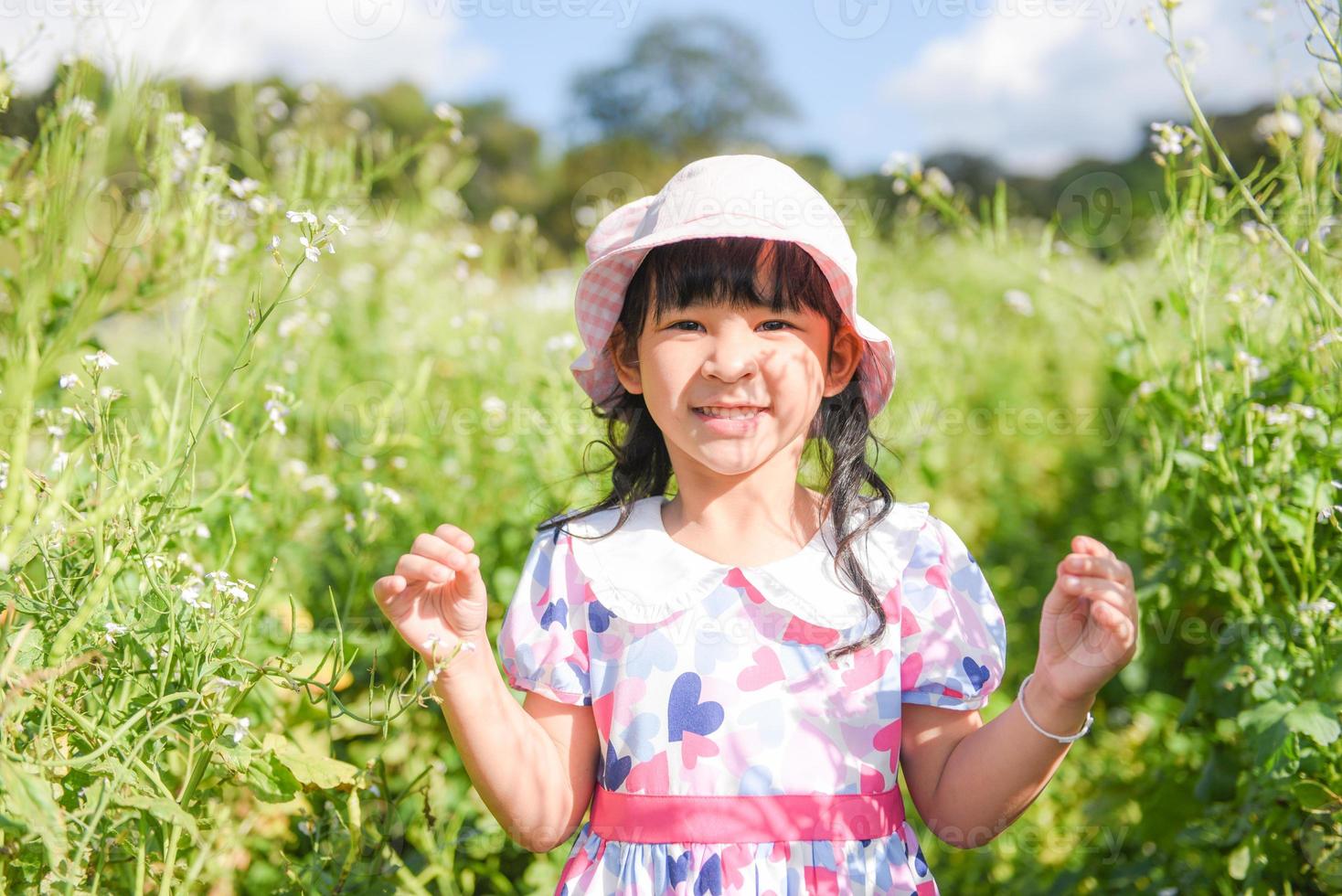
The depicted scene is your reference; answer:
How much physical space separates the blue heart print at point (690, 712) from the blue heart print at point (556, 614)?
18cm

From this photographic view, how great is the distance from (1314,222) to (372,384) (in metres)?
2.29

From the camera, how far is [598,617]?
57.1 inches

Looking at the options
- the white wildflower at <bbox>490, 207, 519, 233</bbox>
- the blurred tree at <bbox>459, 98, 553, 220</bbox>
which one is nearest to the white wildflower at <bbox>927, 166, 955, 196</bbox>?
the white wildflower at <bbox>490, 207, 519, 233</bbox>

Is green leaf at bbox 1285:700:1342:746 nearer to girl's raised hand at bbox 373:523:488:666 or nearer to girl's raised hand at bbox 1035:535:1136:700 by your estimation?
girl's raised hand at bbox 1035:535:1136:700

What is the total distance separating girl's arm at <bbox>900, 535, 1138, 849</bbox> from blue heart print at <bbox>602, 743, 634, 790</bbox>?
37cm

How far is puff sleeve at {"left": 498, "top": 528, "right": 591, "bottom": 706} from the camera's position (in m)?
1.43

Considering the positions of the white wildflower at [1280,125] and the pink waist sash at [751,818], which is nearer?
the pink waist sash at [751,818]

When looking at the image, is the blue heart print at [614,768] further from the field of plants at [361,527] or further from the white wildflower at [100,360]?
the white wildflower at [100,360]

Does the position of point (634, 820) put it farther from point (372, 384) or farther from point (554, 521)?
point (372, 384)

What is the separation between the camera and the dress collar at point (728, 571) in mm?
1400

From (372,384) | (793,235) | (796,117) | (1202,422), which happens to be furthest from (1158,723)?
(796,117)

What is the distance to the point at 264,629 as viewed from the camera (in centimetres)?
193

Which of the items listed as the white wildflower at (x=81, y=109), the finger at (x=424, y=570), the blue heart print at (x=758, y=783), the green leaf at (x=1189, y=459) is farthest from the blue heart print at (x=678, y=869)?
the white wildflower at (x=81, y=109)

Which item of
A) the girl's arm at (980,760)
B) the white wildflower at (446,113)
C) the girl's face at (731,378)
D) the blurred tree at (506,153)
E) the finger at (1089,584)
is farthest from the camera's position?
the blurred tree at (506,153)
